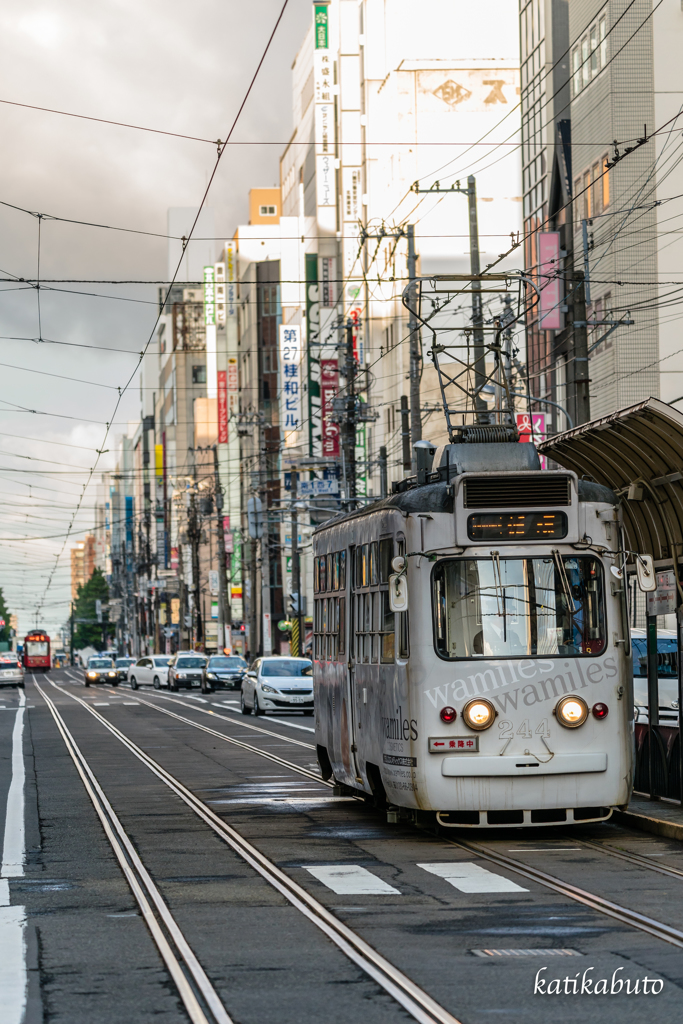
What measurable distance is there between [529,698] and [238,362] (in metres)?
113

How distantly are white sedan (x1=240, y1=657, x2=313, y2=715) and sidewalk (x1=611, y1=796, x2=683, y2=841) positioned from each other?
80.1 feet

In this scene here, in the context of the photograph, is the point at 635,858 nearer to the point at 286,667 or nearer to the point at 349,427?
the point at 286,667

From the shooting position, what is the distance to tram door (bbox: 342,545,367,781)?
51.4ft

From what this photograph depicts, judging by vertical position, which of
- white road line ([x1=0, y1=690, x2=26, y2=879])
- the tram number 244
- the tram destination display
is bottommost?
white road line ([x1=0, y1=690, x2=26, y2=879])

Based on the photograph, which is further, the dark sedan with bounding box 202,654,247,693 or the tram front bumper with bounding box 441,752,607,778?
the dark sedan with bounding box 202,654,247,693

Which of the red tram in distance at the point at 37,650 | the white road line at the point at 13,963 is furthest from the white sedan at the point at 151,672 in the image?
the white road line at the point at 13,963

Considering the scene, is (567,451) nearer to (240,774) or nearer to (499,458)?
(499,458)

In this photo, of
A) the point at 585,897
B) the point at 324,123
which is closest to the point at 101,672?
the point at 324,123

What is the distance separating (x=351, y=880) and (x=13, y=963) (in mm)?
3527

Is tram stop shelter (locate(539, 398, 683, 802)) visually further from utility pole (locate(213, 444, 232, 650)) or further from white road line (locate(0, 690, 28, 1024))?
utility pole (locate(213, 444, 232, 650))

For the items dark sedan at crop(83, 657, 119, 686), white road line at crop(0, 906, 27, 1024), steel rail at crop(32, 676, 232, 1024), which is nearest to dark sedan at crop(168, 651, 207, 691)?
dark sedan at crop(83, 657, 119, 686)

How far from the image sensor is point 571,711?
13.5 metres

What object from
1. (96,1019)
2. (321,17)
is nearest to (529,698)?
(96,1019)

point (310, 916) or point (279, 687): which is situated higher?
point (279, 687)
